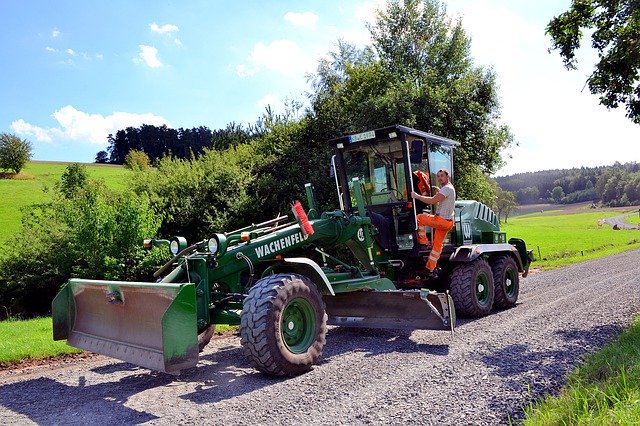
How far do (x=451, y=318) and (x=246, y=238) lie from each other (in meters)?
2.87

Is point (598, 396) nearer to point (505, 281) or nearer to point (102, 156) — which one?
point (505, 281)

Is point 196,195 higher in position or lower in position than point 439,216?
higher

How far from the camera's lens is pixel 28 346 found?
309 inches

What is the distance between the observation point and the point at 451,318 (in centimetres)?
712

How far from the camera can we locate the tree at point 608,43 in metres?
8.97

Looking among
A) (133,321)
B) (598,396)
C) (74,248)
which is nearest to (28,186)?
(74,248)

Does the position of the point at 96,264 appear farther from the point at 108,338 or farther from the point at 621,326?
the point at 621,326

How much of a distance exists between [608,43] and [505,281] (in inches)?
179

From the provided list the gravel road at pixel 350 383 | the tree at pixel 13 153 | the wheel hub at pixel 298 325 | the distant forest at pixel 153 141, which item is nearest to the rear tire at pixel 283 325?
the wheel hub at pixel 298 325

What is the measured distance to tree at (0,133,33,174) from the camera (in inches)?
2184

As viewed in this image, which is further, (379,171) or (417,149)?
(379,171)

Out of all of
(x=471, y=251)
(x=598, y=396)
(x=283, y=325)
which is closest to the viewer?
(x=598, y=396)

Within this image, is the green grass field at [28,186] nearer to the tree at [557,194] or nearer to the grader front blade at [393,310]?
the grader front blade at [393,310]

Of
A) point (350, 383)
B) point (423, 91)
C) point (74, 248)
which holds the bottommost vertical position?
point (350, 383)
